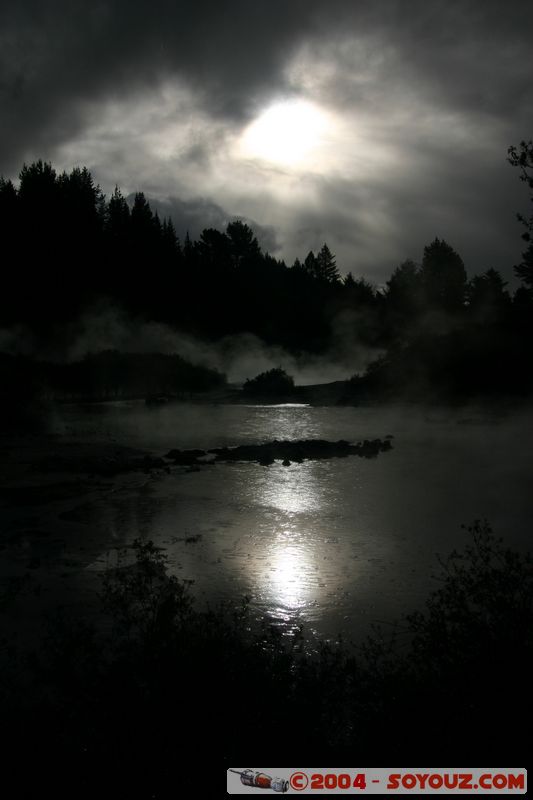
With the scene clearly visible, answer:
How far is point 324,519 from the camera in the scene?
1391cm

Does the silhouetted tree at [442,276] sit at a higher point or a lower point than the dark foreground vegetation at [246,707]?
higher

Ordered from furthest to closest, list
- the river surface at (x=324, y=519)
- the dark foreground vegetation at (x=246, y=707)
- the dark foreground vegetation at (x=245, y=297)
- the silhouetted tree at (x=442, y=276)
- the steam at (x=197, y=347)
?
1. the silhouetted tree at (x=442, y=276)
2. the steam at (x=197, y=347)
3. the dark foreground vegetation at (x=245, y=297)
4. the river surface at (x=324, y=519)
5. the dark foreground vegetation at (x=246, y=707)

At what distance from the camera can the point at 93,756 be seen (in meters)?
4.84

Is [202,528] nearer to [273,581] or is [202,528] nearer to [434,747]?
[273,581]

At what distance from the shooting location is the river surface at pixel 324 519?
30.0 feet

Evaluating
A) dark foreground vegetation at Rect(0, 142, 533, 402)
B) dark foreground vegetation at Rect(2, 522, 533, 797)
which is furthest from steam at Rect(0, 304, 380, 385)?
dark foreground vegetation at Rect(2, 522, 533, 797)

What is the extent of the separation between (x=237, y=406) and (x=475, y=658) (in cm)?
3765

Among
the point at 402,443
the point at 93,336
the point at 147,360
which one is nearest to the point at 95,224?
the point at 93,336

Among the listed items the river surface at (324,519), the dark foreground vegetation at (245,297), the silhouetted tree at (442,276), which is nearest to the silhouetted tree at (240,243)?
the dark foreground vegetation at (245,297)

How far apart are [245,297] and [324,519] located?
6893 centimetres

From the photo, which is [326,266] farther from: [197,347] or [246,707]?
[246,707]

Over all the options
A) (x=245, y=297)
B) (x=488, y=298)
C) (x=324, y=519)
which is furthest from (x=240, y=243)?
(x=324, y=519)

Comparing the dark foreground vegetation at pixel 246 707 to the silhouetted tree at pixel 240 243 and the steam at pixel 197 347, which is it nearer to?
the steam at pixel 197 347

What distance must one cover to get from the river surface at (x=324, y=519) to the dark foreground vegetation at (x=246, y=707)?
2.15 m
